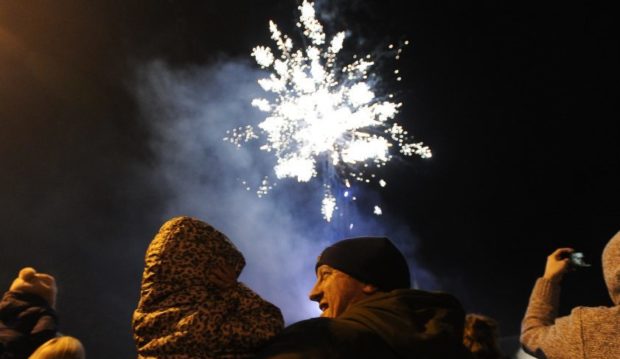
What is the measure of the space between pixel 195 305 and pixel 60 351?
226cm

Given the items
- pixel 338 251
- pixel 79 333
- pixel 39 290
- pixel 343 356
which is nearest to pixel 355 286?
pixel 338 251

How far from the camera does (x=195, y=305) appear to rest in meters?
1.59

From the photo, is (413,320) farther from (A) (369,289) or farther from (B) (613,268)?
(B) (613,268)

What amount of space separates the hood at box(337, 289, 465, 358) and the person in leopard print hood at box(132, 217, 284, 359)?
34cm

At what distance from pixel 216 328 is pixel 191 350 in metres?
0.11

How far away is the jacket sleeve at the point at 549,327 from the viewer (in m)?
2.17

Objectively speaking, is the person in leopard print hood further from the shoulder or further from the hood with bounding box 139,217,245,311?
the shoulder

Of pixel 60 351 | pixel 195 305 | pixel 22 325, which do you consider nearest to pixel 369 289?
pixel 195 305

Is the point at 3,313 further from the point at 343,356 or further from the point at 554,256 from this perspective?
the point at 554,256

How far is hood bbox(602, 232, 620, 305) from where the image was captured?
217 centimetres

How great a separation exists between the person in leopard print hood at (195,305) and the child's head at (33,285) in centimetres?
313

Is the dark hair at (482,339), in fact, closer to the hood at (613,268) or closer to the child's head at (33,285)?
the hood at (613,268)

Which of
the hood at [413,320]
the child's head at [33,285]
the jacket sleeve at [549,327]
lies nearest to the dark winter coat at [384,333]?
the hood at [413,320]

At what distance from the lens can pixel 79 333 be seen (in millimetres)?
23719
